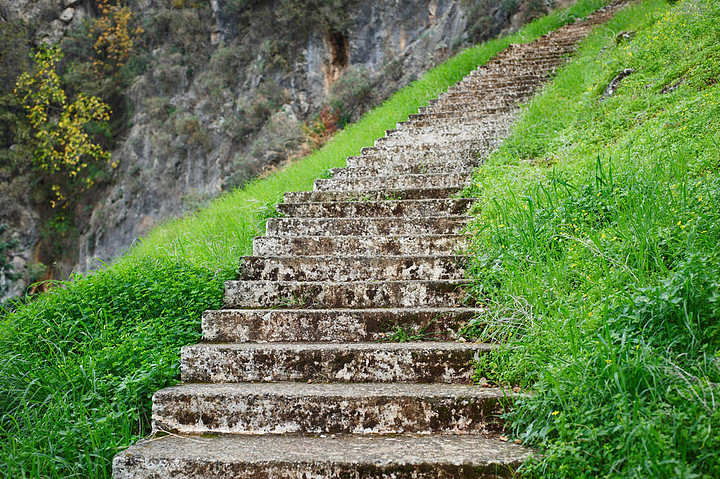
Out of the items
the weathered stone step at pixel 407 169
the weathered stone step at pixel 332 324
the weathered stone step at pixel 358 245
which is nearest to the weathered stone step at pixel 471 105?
the weathered stone step at pixel 407 169

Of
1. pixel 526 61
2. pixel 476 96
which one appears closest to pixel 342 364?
pixel 476 96

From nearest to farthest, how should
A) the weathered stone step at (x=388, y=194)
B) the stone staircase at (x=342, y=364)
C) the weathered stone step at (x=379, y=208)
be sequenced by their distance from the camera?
the stone staircase at (x=342, y=364) < the weathered stone step at (x=379, y=208) < the weathered stone step at (x=388, y=194)

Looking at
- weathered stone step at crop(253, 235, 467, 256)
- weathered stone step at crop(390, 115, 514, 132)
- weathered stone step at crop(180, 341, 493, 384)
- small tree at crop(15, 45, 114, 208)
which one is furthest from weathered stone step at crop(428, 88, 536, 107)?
small tree at crop(15, 45, 114, 208)

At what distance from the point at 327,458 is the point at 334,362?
0.69 m

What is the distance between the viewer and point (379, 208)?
4508 mm

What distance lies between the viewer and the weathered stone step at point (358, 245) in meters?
3.79

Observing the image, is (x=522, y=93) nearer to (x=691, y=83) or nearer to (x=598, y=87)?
(x=598, y=87)

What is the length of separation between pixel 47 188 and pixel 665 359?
56.7 feet

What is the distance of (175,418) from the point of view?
2.48 metres

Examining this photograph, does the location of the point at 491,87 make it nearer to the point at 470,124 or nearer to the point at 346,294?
the point at 470,124

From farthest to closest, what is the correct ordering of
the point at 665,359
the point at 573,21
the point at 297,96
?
1. the point at 297,96
2. the point at 573,21
3. the point at 665,359

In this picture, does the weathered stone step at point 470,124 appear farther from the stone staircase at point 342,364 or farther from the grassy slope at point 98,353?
the grassy slope at point 98,353

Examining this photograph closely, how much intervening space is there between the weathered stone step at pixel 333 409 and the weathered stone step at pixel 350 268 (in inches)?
43.2

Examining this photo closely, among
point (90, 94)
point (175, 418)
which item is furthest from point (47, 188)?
point (175, 418)
